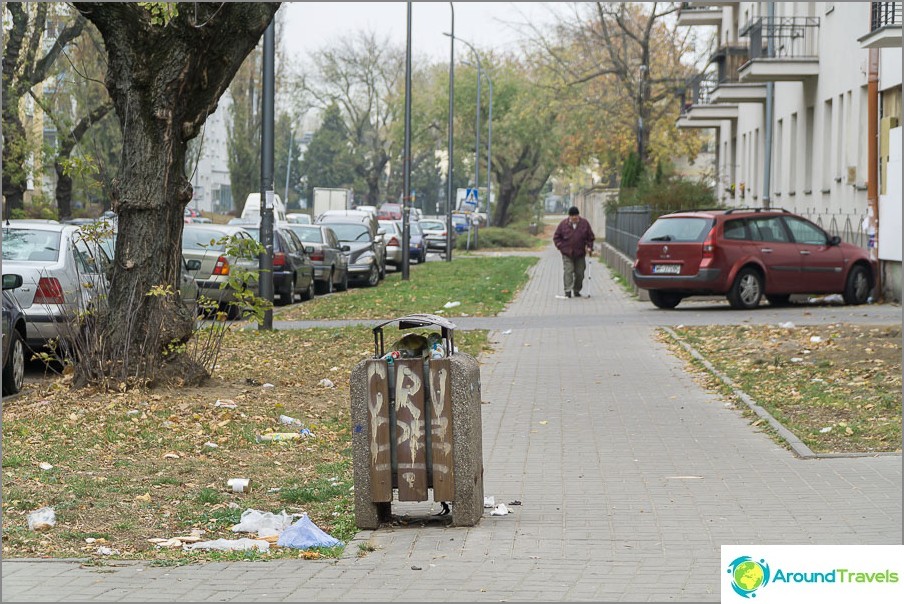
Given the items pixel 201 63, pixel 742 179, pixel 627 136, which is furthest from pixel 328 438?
pixel 627 136

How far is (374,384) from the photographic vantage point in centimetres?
732

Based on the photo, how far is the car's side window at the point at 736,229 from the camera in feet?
74.2

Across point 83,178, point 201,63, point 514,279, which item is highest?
point 201,63

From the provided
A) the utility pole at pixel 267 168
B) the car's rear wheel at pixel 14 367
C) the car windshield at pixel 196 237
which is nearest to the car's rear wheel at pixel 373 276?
the car windshield at pixel 196 237

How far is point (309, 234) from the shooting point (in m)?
31.4

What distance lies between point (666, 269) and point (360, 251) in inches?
496

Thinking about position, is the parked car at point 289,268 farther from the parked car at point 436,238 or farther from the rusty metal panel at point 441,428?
the parked car at point 436,238

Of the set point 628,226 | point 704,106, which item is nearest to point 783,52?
point 628,226

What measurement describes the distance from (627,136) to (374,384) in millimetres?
53700

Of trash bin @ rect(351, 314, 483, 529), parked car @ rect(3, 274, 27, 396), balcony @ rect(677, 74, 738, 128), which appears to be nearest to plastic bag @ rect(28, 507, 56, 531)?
trash bin @ rect(351, 314, 483, 529)

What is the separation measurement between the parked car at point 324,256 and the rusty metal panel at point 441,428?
22730 millimetres

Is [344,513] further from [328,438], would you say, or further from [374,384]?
[328,438]

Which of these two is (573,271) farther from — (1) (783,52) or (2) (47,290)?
(2) (47,290)

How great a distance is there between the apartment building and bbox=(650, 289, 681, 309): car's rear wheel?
344 cm
